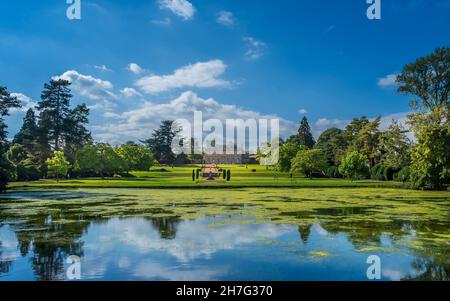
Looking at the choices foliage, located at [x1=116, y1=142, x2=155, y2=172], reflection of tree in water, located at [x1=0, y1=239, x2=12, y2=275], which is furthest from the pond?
foliage, located at [x1=116, y1=142, x2=155, y2=172]

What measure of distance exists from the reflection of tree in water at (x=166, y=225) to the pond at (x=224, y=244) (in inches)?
1.6

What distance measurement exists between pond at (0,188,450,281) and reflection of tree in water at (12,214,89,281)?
0.09 ft

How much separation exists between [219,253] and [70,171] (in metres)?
55.3

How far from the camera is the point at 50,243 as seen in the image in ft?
38.5

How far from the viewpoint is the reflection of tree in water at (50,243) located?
8867 millimetres

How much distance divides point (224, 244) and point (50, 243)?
541cm

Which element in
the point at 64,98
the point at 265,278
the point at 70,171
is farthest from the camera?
the point at 64,98

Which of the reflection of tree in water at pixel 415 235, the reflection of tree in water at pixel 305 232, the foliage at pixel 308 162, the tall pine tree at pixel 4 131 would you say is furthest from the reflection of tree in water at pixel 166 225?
the foliage at pixel 308 162

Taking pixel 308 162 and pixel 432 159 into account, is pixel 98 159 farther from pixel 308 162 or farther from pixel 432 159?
pixel 432 159

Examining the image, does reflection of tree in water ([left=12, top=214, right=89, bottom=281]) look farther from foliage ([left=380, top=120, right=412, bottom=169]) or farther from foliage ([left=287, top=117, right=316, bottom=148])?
foliage ([left=287, top=117, right=316, bottom=148])

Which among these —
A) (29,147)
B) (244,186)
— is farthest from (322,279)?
(29,147)

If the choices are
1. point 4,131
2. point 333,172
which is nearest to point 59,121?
point 4,131
